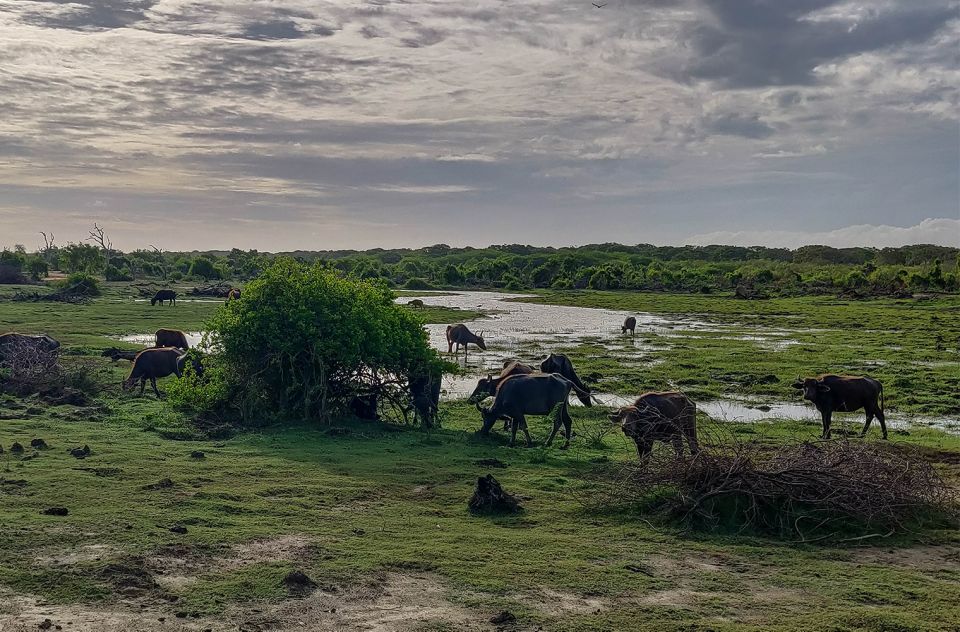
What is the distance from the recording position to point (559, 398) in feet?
49.9

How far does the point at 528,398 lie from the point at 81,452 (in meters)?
7.52

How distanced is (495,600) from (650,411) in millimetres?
5866

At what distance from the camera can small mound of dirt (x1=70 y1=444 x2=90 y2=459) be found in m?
12.2

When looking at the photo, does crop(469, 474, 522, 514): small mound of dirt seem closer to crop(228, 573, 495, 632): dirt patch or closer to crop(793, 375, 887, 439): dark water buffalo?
crop(228, 573, 495, 632): dirt patch

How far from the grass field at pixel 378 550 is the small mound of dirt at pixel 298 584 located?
0.36ft

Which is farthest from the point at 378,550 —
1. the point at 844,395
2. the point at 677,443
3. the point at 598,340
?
the point at 598,340

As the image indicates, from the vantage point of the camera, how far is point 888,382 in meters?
22.9

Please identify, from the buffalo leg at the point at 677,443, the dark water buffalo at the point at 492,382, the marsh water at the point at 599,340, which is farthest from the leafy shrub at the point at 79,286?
the buffalo leg at the point at 677,443

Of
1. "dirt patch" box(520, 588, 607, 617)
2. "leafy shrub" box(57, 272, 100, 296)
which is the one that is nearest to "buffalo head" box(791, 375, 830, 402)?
"dirt patch" box(520, 588, 607, 617)

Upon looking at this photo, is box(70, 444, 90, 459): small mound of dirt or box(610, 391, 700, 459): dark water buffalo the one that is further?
box(610, 391, 700, 459): dark water buffalo

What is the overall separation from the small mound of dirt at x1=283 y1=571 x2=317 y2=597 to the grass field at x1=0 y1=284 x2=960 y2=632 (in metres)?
0.11

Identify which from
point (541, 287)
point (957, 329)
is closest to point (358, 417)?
point (957, 329)

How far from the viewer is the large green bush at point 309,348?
16.2 meters

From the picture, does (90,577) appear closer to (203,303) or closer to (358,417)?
(358,417)
